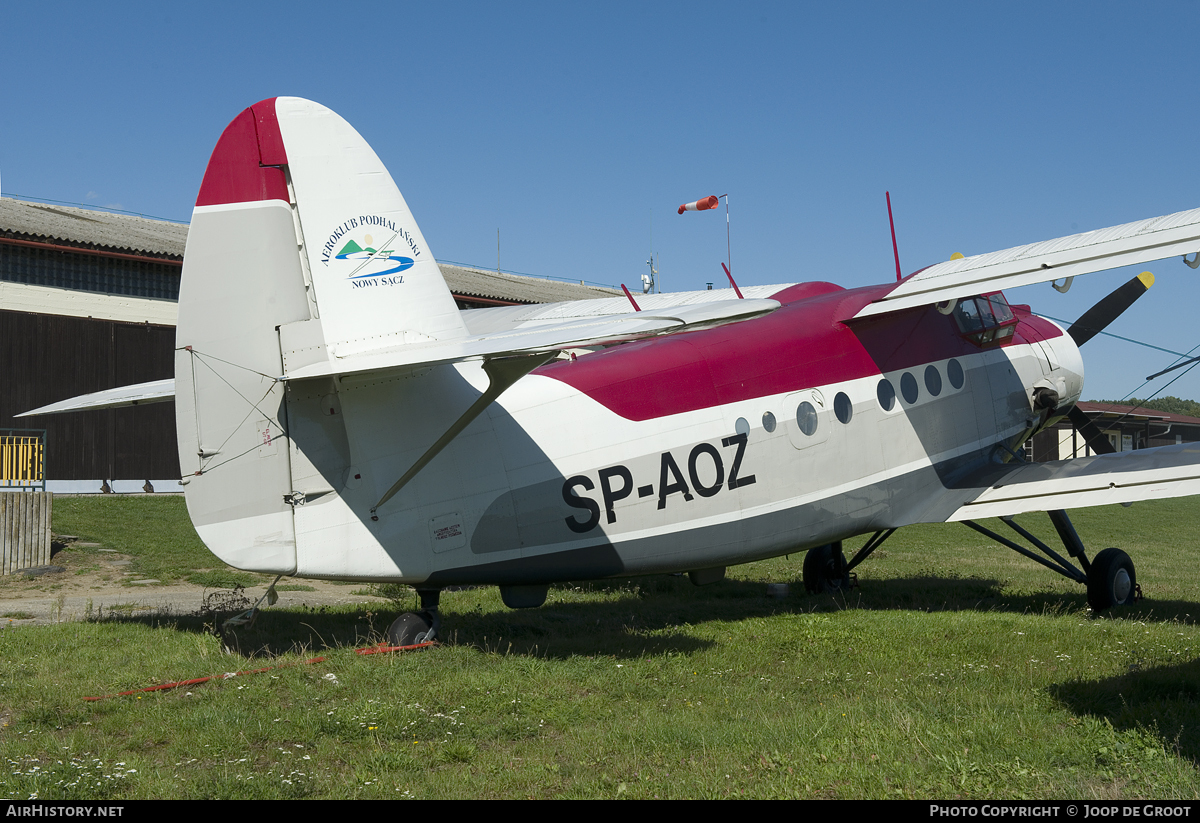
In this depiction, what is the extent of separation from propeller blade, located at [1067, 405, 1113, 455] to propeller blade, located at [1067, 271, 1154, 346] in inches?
44.8

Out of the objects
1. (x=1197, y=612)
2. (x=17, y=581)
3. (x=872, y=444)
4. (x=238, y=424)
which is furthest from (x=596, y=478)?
(x=17, y=581)

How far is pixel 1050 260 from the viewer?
28.9 ft

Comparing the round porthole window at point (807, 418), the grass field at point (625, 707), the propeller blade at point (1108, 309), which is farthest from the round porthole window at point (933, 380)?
the propeller blade at point (1108, 309)

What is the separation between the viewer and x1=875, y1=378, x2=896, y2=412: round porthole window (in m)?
10.0

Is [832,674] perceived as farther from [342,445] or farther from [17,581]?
[17,581]

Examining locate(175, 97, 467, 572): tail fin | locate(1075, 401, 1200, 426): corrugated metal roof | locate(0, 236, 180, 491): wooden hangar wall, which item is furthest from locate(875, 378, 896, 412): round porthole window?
locate(0, 236, 180, 491): wooden hangar wall

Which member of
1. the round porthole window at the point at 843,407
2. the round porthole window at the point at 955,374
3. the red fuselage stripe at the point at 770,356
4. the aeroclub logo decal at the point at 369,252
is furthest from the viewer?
the round porthole window at the point at 955,374

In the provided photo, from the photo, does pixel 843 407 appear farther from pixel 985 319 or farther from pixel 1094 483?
pixel 985 319

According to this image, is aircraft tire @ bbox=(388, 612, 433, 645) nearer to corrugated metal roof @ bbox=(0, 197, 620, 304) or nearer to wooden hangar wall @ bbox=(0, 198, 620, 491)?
corrugated metal roof @ bbox=(0, 197, 620, 304)

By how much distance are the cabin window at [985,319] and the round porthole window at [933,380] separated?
0.85m

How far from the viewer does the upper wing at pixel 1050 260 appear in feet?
26.6

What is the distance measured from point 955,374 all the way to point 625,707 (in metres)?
6.60

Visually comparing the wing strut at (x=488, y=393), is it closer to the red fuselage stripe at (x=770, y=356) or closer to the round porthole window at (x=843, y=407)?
the red fuselage stripe at (x=770, y=356)
